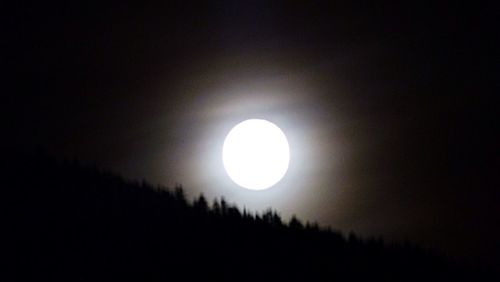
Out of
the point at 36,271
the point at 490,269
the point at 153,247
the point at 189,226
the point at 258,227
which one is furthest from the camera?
the point at 490,269

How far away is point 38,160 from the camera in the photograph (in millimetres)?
17250

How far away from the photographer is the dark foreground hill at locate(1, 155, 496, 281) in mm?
13234

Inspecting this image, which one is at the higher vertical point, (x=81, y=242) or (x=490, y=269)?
(x=490, y=269)

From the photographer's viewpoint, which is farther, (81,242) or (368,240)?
(368,240)

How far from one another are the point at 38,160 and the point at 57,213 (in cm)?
276

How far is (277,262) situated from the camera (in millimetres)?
16547

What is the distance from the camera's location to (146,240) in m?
14.9

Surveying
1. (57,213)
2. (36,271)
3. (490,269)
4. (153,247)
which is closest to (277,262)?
(153,247)

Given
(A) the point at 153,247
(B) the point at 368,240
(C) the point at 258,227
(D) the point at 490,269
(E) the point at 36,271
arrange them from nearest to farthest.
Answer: (E) the point at 36,271, (A) the point at 153,247, (C) the point at 258,227, (B) the point at 368,240, (D) the point at 490,269

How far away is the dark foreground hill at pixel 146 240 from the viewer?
13234mm

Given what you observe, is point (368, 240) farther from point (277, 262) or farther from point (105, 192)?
point (105, 192)

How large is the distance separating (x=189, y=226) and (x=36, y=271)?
420 cm

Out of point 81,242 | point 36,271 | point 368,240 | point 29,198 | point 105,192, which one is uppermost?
point 368,240

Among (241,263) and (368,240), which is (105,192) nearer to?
(241,263)
